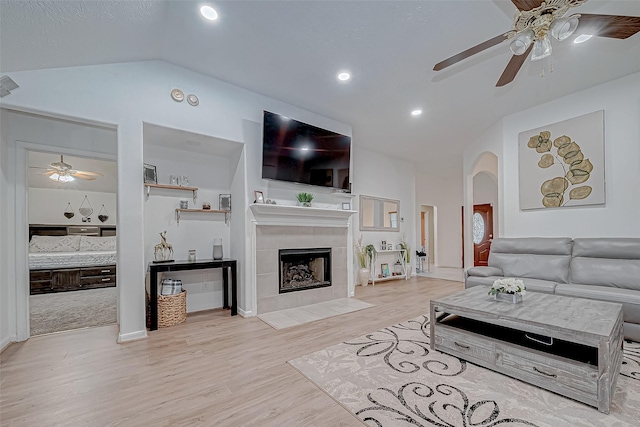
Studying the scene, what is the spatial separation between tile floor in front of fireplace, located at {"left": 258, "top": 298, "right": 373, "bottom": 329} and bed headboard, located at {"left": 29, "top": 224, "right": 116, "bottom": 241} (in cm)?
563

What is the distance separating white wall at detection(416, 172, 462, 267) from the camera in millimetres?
8680

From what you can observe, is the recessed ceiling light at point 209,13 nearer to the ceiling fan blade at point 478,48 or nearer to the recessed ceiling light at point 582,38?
the ceiling fan blade at point 478,48

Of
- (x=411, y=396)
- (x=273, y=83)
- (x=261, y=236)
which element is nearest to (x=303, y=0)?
(x=273, y=83)

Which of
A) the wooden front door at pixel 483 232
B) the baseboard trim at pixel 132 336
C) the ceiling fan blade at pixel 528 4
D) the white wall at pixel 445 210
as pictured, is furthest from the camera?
the white wall at pixel 445 210

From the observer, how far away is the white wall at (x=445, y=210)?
8.68m

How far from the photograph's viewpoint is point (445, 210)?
8.98 m

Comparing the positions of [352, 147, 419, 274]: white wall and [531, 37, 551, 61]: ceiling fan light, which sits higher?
[531, 37, 551, 61]: ceiling fan light

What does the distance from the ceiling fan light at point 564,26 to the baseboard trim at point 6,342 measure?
213 inches

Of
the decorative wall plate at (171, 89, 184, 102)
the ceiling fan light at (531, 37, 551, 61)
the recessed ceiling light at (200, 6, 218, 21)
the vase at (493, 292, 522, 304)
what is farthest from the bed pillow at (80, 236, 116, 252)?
the ceiling fan light at (531, 37, 551, 61)

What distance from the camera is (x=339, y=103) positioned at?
404 centimetres

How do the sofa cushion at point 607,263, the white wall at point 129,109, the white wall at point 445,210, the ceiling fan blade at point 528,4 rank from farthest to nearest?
the white wall at point 445,210
the sofa cushion at point 607,263
the white wall at point 129,109
the ceiling fan blade at point 528,4

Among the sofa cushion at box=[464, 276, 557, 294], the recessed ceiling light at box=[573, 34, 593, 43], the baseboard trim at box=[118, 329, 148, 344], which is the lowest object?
the baseboard trim at box=[118, 329, 148, 344]

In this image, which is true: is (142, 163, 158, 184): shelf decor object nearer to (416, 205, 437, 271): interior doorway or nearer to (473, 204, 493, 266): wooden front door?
(473, 204, 493, 266): wooden front door

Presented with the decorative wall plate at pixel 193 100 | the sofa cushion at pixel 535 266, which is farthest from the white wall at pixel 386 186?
the decorative wall plate at pixel 193 100
